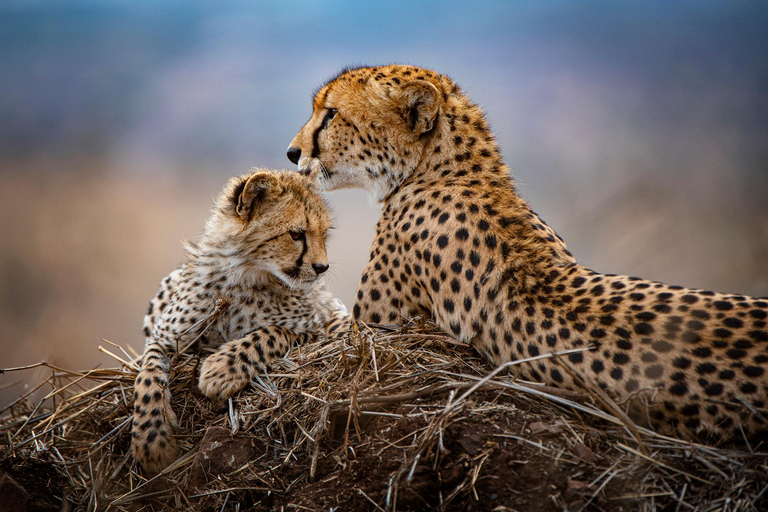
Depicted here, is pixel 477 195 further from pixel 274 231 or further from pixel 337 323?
pixel 337 323

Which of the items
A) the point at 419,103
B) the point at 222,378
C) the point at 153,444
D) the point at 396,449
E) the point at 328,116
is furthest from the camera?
the point at 328,116

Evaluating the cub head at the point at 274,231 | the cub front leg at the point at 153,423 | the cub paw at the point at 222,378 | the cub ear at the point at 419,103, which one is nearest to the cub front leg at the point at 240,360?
the cub paw at the point at 222,378

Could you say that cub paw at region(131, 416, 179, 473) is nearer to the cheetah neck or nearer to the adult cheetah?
the adult cheetah

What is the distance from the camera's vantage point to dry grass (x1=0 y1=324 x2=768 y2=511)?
1458mm

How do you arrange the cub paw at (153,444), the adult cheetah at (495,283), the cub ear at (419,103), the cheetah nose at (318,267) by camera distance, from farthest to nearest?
the cheetah nose at (318,267)
the cub ear at (419,103)
the cub paw at (153,444)
the adult cheetah at (495,283)

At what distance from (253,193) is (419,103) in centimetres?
76

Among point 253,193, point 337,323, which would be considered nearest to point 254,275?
point 253,193

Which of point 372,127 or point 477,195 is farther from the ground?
point 372,127

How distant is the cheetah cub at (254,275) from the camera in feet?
8.25

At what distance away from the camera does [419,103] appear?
8.05 feet

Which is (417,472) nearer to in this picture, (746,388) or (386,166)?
(746,388)

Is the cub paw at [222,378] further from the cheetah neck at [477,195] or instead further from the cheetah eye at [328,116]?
the cheetah eye at [328,116]

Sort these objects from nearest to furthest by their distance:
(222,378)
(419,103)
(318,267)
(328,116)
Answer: (222,378) < (419,103) < (318,267) < (328,116)

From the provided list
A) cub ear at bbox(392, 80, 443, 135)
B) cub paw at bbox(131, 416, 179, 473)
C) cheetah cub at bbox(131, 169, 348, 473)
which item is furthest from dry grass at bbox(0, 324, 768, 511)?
cub ear at bbox(392, 80, 443, 135)
